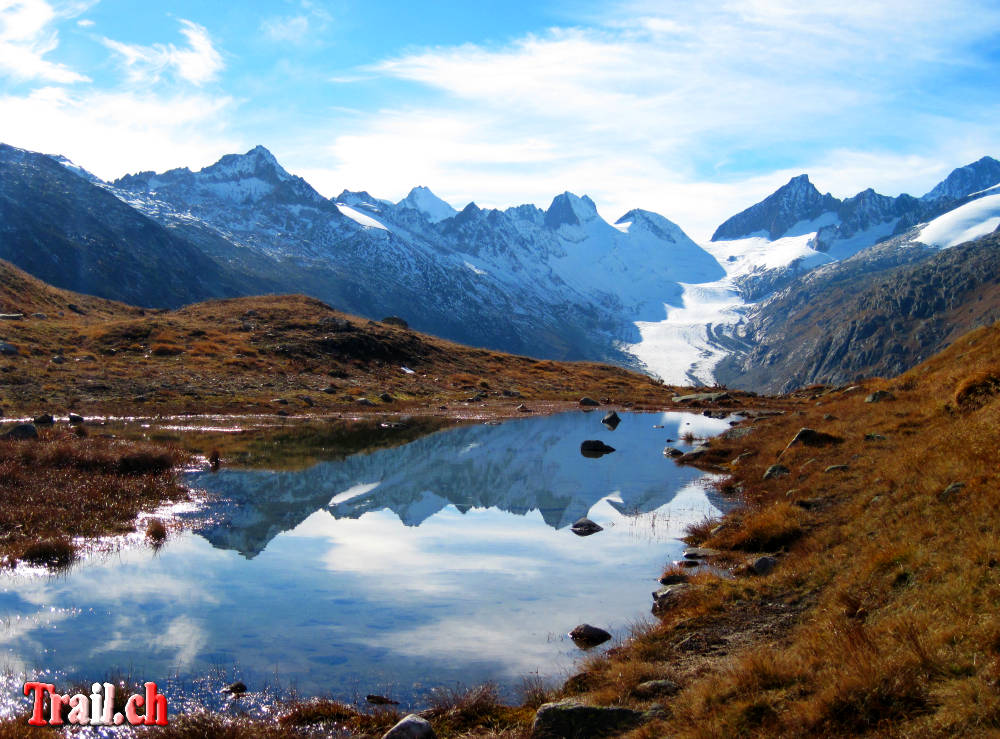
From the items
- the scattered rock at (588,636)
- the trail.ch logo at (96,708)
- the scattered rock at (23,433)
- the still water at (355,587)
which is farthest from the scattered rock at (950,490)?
the scattered rock at (23,433)

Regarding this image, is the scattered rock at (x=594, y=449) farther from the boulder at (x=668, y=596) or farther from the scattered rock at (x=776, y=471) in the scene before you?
the boulder at (x=668, y=596)

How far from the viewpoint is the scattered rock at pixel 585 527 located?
2714 cm

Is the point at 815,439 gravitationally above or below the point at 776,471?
above

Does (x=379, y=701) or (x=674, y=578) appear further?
(x=674, y=578)

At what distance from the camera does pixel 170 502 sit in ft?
91.4

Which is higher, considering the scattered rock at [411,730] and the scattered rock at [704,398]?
the scattered rock at [704,398]

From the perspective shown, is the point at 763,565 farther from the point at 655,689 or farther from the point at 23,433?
the point at 23,433

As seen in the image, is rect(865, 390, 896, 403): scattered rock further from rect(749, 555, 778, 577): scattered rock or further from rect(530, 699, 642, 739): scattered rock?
rect(530, 699, 642, 739): scattered rock

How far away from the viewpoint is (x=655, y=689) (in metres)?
12.2

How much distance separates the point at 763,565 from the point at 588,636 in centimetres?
569

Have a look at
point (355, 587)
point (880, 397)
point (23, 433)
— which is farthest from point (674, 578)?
point (23, 433)

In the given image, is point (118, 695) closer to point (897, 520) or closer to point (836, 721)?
point (836, 721)

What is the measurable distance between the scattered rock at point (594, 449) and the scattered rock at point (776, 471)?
15.4 meters

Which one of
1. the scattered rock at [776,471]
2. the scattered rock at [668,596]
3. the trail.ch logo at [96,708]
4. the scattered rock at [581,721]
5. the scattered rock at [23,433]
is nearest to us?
the scattered rock at [581,721]
